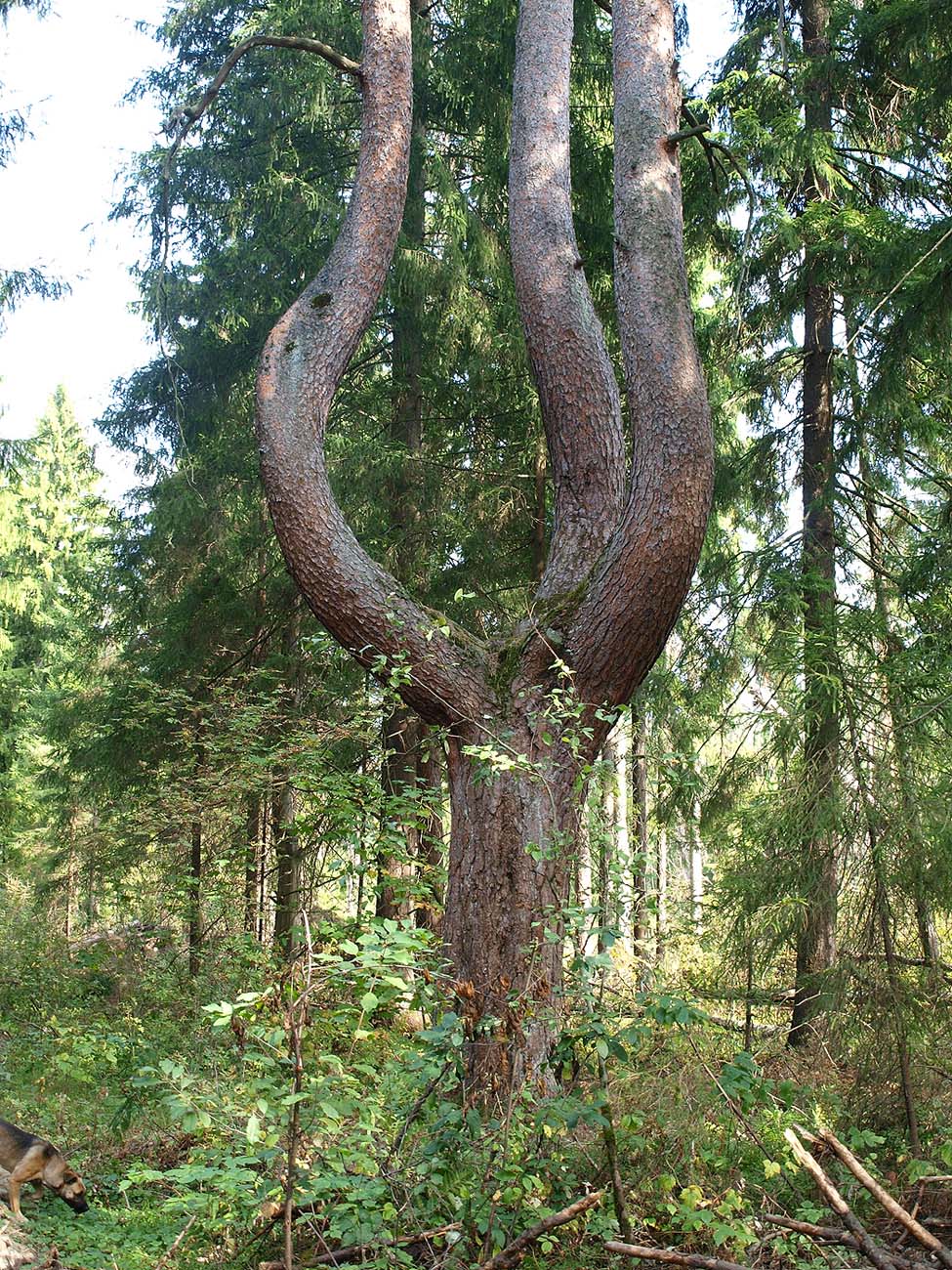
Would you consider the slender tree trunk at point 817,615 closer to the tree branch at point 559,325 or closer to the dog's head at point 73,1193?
the tree branch at point 559,325

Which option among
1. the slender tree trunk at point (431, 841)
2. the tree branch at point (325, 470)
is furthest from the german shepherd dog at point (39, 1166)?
the tree branch at point (325, 470)

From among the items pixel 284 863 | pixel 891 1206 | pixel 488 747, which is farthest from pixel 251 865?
pixel 891 1206

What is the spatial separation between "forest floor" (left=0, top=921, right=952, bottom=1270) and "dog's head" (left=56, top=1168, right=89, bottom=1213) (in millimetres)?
81

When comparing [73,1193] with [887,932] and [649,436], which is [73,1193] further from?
[649,436]

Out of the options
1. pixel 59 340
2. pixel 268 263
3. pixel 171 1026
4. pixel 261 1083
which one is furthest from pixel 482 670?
pixel 59 340

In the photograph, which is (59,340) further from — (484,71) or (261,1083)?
(261,1083)

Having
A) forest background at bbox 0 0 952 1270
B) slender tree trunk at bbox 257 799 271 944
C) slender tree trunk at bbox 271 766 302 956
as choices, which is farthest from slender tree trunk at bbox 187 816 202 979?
slender tree trunk at bbox 271 766 302 956

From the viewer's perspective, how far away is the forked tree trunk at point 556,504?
5.39 meters

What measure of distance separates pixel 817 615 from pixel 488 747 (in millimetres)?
4082

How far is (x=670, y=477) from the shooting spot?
554 centimetres

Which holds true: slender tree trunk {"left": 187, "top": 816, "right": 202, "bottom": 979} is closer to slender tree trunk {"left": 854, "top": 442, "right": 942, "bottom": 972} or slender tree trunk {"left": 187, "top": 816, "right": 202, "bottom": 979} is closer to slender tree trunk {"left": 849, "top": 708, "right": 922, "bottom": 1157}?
slender tree trunk {"left": 849, "top": 708, "right": 922, "bottom": 1157}

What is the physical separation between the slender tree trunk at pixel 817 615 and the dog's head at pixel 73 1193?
3.96m

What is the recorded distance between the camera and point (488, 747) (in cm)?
443

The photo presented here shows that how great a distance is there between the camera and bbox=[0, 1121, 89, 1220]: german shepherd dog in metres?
5.43
